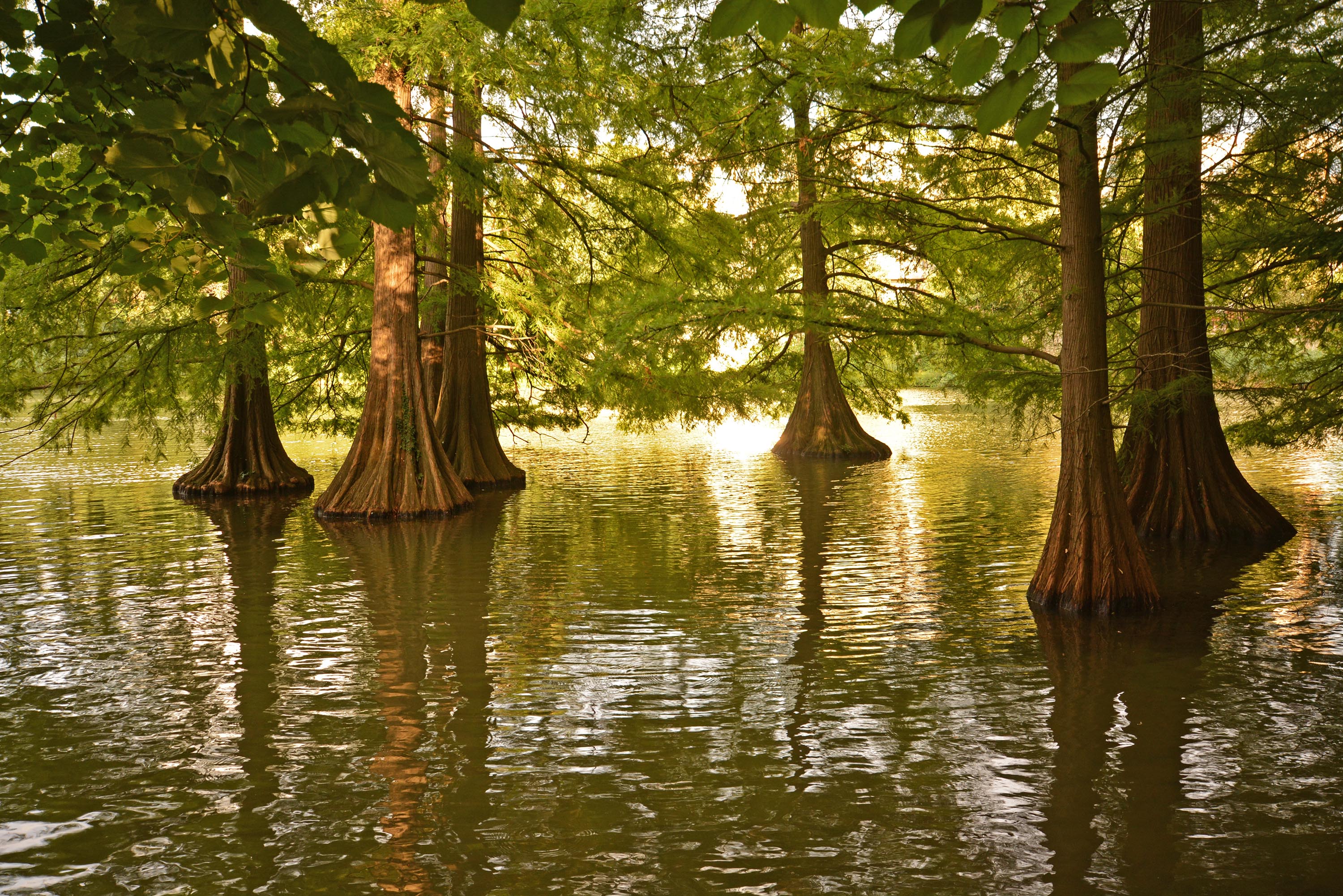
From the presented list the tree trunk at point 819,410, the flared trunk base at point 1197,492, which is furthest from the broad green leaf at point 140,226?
the tree trunk at point 819,410

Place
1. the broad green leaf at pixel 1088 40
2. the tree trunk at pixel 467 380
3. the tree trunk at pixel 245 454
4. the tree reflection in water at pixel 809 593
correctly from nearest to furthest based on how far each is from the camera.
A: the broad green leaf at pixel 1088 40
the tree reflection in water at pixel 809 593
the tree trunk at pixel 245 454
the tree trunk at pixel 467 380

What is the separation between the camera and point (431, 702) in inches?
249

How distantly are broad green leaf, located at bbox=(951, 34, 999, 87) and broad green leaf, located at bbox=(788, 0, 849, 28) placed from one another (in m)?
0.23

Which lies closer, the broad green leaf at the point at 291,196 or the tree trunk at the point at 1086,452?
the broad green leaf at the point at 291,196

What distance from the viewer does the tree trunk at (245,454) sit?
16281 mm

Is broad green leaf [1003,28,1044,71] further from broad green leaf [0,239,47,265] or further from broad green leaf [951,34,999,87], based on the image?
broad green leaf [0,239,47,265]

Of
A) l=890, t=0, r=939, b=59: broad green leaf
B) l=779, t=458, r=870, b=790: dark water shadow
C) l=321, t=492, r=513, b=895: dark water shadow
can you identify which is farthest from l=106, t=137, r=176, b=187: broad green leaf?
l=779, t=458, r=870, b=790: dark water shadow

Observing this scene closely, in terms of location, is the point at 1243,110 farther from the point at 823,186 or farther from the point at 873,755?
the point at 873,755

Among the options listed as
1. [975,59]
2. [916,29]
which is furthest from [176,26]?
[975,59]

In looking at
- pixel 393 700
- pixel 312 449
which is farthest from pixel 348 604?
pixel 312 449

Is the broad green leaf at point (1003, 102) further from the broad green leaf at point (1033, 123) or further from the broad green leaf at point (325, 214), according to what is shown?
the broad green leaf at point (325, 214)

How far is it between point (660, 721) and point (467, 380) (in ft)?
38.4

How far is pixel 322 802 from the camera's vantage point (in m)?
4.87

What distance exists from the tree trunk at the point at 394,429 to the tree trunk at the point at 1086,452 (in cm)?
832
